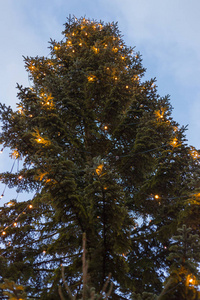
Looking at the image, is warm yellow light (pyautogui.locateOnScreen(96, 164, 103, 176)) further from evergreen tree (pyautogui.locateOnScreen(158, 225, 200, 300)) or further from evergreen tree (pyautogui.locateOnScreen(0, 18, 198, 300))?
evergreen tree (pyautogui.locateOnScreen(158, 225, 200, 300))

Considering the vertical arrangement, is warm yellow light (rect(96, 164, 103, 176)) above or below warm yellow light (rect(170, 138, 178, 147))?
below

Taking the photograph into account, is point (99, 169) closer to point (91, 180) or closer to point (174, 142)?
point (91, 180)

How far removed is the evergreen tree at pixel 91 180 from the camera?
14.3 ft

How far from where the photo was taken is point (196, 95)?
192 metres

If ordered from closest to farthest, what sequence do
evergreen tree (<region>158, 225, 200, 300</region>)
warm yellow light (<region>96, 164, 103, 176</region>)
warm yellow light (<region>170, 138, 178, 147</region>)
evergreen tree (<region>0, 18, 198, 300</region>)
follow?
evergreen tree (<region>158, 225, 200, 300</region>) < warm yellow light (<region>96, 164, 103, 176</region>) < evergreen tree (<region>0, 18, 198, 300</region>) < warm yellow light (<region>170, 138, 178, 147</region>)

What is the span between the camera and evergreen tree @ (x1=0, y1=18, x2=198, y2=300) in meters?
4.36

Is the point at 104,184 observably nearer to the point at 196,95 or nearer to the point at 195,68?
the point at 196,95

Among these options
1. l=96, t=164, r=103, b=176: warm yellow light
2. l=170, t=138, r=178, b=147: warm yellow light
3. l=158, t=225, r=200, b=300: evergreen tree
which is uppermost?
l=170, t=138, r=178, b=147: warm yellow light

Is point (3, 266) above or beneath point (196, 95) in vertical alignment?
beneath

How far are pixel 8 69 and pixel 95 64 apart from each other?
603ft

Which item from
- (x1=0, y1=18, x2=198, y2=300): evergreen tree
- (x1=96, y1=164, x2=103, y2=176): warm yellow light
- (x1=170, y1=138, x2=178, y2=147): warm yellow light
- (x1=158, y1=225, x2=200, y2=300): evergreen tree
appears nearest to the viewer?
(x1=158, y1=225, x2=200, y2=300): evergreen tree

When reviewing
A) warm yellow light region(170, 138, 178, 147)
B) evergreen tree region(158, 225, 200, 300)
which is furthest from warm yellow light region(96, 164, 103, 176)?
warm yellow light region(170, 138, 178, 147)

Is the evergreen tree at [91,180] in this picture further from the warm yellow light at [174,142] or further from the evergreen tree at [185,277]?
the evergreen tree at [185,277]

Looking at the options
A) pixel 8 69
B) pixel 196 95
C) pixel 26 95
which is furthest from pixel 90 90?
pixel 196 95
